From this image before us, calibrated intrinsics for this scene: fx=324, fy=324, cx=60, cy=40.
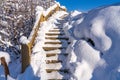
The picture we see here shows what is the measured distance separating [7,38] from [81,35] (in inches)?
588

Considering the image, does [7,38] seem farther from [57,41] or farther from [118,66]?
[118,66]

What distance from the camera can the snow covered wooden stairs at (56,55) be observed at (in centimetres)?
1128

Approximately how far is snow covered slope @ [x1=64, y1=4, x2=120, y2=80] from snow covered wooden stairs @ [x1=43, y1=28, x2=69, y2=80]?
38cm

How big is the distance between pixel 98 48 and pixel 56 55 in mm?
1997

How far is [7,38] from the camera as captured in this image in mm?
27219

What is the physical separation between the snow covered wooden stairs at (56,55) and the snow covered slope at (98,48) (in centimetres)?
38

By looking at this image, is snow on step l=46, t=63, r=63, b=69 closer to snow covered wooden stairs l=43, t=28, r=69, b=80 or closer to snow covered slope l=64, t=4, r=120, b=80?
snow covered wooden stairs l=43, t=28, r=69, b=80

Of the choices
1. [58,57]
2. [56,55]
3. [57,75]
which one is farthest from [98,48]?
[56,55]

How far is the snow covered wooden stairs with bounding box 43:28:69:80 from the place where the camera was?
11.3m

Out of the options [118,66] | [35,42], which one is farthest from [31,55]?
[118,66]

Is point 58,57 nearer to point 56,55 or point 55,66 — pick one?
point 56,55

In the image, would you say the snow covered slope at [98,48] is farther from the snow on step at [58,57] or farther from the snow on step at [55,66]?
the snow on step at [55,66]

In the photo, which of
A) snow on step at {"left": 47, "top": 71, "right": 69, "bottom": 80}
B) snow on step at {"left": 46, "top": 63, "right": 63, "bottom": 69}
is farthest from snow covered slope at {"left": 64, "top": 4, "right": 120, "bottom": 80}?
snow on step at {"left": 46, "top": 63, "right": 63, "bottom": 69}

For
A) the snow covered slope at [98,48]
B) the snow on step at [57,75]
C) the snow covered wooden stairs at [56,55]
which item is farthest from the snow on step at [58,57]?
the snow on step at [57,75]
